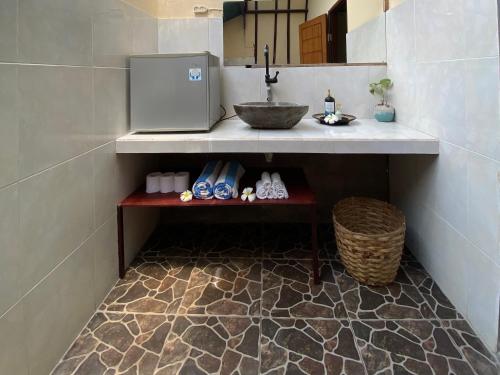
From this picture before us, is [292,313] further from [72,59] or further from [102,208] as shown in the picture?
[72,59]

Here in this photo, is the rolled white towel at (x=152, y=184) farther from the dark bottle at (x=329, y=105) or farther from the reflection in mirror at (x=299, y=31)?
the dark bottle at (x=329, y=105)

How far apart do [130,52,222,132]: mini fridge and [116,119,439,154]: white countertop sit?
65mm

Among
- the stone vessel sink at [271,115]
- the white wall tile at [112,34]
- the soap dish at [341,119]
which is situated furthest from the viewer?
the soap dish at [341,119]

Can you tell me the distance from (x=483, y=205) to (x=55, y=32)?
1596mm

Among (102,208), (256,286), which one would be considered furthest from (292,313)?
(102,208)

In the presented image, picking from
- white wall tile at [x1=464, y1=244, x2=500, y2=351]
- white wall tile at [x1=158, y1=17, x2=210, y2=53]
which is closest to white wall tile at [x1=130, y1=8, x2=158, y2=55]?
white wall tile at [x1=158, y1=17, x2=210, y2=53]

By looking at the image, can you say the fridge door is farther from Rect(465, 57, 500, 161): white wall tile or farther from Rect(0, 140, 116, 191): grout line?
Rect(465, 57, 500, 161): white wall tile

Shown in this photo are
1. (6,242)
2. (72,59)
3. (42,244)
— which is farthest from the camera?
(72,59)

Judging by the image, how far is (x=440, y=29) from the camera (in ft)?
4.89

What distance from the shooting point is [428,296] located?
156 centimetres

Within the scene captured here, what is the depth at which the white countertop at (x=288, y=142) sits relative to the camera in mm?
1581

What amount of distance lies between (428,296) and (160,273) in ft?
4.24

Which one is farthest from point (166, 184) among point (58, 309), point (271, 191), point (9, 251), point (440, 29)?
point (440, 29)

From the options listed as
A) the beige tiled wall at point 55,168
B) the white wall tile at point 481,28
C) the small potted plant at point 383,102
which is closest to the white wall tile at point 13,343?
the beige tiled wall at point 55,168
